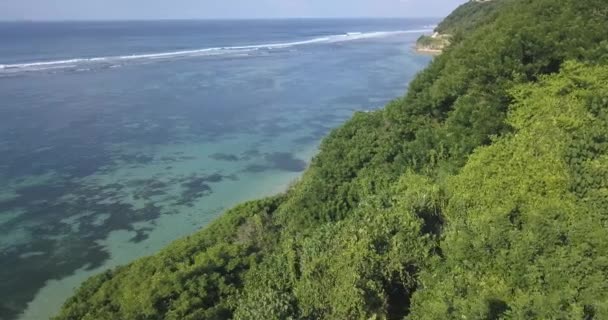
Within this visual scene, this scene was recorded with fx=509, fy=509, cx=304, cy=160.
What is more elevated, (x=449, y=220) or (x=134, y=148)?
(x=449, y=220)

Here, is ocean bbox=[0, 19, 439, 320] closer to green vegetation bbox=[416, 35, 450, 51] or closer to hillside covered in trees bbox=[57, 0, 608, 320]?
hillside covered in trees bbox=[57, 0, 608, 320]

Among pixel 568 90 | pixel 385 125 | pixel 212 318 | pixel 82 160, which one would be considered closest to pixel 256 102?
pixel 82 160

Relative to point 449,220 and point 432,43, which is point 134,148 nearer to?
point 449,220

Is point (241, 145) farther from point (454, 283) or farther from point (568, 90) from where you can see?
point (454, 283)

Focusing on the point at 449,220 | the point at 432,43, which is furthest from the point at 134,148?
the point at 432,43

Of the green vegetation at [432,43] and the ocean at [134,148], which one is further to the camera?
the green vegetation at [432,43]

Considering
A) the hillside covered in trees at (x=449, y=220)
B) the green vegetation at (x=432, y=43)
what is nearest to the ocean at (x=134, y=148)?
the hillside covered in trees at (x=449, y=220)

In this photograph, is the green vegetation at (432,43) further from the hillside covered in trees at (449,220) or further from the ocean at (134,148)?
the hillside covered in trees at (449,220)
